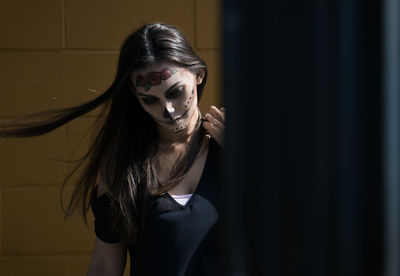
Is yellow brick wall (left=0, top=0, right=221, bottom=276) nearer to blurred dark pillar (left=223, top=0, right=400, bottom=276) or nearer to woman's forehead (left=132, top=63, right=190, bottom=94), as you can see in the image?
woman's forehead (left=132, top=63, right=190, bottom=94)

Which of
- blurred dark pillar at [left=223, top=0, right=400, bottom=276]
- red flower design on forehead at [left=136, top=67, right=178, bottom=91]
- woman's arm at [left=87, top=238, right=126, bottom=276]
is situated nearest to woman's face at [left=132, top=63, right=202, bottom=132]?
red flower design on forehead at [left=136, top=67, right=178, bottom=91]

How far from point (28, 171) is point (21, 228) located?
10.2 inches

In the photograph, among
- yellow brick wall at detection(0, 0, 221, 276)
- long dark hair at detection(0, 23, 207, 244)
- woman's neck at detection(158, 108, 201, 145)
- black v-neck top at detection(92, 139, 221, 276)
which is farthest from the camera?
yellow brick wall at detection(0, 0, 221, 276)

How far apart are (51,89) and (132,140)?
39.8 inches

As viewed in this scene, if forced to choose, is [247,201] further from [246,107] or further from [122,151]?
[122,151]

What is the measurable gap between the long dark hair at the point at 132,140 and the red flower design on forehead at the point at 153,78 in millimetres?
35

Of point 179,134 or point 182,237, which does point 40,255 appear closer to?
point 179,134

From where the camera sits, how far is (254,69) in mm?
407

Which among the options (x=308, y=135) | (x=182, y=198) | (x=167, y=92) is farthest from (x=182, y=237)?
(x=308, y=135)

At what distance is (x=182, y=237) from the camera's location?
2.02 m

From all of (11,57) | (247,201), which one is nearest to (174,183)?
(11,57)

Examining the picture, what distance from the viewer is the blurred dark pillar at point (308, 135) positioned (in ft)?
1.27

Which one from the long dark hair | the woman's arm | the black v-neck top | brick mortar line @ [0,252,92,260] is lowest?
brick mortar line @ [0,252,92,260]

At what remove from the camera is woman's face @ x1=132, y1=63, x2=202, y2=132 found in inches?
85.1
